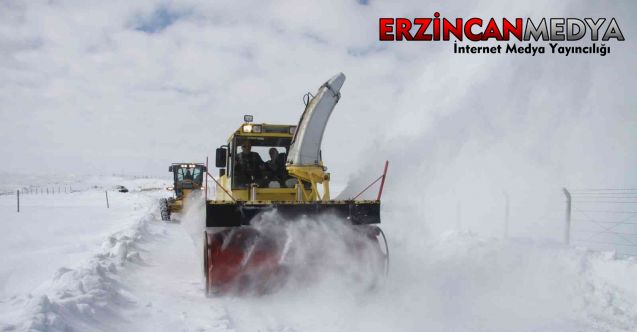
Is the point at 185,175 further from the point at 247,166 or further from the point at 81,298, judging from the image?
the point at 81,298

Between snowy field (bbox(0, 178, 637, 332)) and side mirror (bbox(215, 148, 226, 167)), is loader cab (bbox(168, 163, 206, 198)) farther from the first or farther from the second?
side mirror (bbox(215, 148, 226, 167))

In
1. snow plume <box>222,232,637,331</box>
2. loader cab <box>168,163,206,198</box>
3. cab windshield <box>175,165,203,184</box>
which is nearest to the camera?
snow plume <box>222,232,637,331</box>

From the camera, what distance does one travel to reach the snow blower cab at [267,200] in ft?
20.1

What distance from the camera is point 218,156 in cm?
800

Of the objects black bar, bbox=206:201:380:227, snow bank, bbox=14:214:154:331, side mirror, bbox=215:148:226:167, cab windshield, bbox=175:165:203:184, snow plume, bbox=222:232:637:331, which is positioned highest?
side mirror, bbox=215:148:226:167

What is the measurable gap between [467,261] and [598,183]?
18335 millimetres

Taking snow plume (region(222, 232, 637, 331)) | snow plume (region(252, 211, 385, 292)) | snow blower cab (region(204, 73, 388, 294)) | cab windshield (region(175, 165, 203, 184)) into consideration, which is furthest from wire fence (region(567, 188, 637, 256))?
cab windshield (region(175, 165, 203, 184))

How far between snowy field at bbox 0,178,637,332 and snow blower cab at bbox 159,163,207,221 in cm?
994

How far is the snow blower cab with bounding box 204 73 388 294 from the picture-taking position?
→ 6113 millimetres

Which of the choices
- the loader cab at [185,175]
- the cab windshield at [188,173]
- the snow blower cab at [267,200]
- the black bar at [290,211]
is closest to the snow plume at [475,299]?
the snow blower cab at [267,200]

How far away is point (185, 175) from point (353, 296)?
17.1 meters

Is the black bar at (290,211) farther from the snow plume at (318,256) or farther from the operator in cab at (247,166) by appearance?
the operator in cab at (247,166)

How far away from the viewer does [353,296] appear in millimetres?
6066

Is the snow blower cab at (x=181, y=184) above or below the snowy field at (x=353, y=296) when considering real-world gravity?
above
